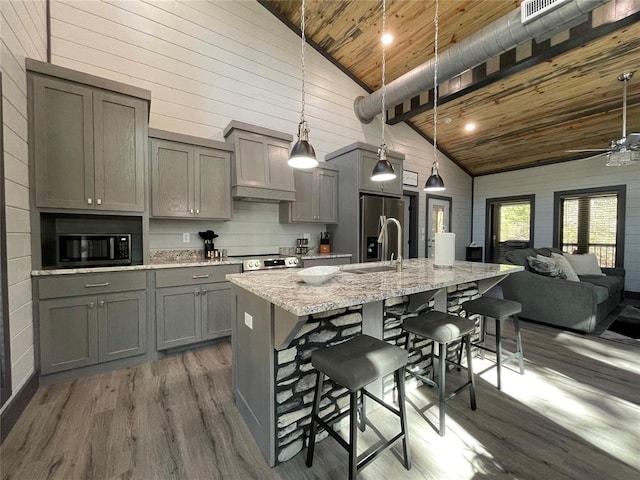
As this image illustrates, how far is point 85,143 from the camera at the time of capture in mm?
2365

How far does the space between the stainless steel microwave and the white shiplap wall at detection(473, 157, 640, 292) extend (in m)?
7.77

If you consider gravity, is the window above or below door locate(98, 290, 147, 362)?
above

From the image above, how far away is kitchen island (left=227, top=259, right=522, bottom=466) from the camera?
132cm

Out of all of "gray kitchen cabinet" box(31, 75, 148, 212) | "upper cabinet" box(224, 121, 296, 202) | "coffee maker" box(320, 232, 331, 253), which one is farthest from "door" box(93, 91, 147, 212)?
"coffee maker" box(320, 232, 331, 253)

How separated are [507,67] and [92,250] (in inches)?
207

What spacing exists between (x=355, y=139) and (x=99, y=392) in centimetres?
482

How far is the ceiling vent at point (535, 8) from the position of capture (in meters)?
2.50

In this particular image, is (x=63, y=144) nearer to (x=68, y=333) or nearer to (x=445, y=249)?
(x=68, y=333)

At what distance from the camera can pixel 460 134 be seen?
5750 mm

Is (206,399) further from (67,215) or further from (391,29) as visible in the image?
(391,29)

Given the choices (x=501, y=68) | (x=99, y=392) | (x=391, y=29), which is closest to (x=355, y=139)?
(x=391, y=29)

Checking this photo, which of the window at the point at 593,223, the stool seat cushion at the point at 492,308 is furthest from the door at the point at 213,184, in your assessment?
the window at the point at 593,223

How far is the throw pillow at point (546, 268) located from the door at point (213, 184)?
14.0 feet

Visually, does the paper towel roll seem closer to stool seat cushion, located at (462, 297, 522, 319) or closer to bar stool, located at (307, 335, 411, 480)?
stool seat cushion, located at (462, 297, 522, 319)
